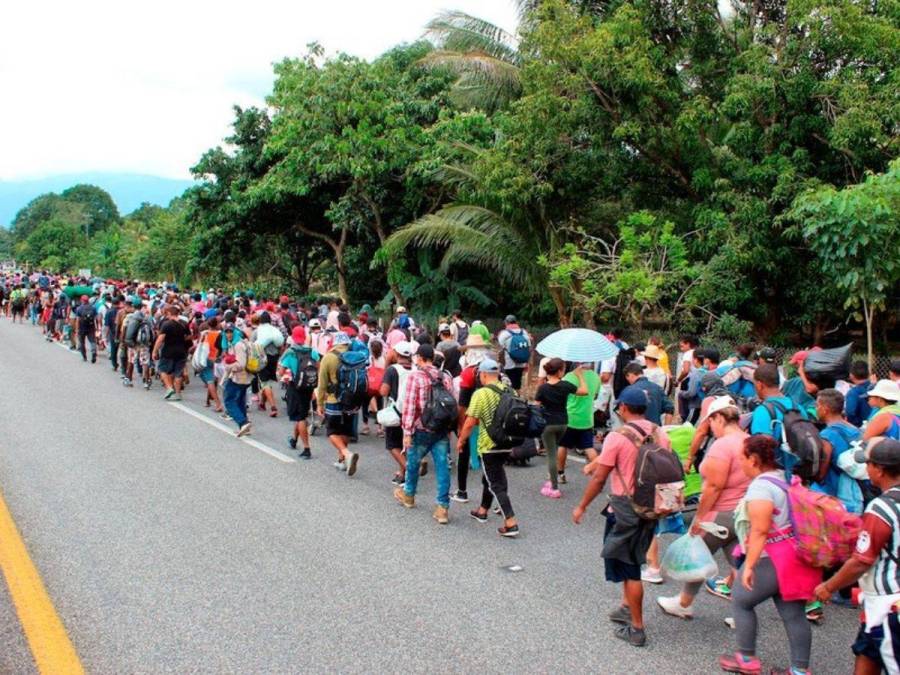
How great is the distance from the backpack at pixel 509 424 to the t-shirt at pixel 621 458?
169 centimetres

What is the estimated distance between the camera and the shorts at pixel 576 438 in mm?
8570

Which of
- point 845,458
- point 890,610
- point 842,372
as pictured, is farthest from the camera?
point 842,372

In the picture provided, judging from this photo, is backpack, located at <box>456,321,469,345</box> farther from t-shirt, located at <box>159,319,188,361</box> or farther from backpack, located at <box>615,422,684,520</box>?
backpack, located at <box>615,422,684,520</box>

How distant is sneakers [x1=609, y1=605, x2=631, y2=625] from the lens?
5.13 m

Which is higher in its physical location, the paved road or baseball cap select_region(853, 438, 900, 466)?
baseball cap select_region(853, 438, 900, 466)

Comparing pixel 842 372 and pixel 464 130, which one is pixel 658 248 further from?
pixel 842 372

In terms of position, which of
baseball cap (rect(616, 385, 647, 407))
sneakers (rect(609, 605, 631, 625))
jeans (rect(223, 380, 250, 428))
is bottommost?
sneakers (rect(609, 605, 631, 625))

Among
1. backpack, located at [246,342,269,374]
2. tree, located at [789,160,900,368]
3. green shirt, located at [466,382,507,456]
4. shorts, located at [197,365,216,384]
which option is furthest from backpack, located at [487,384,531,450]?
shorts, located at [197,365,216,384]

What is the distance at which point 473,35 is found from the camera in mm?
20094

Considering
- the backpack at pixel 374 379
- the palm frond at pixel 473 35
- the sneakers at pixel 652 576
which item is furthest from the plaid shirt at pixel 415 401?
the palm frond at pixel 473 35

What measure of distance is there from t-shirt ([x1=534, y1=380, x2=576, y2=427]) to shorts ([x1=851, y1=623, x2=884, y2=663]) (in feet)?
14.4

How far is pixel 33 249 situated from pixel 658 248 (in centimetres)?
8717

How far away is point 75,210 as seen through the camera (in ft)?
329

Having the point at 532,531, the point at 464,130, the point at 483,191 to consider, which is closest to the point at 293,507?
the point at 532,531
